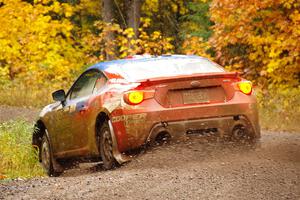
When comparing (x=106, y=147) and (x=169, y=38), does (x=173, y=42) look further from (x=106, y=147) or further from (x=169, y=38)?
(x=106, y=147)

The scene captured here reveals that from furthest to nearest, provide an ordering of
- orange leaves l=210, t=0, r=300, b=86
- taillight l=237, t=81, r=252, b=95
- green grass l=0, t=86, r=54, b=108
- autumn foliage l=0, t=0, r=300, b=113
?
1. green grass l=0, t=86, r=54, b=108
2. autumn foliage l=0, t=0, r=300, b=113
3. orange leaves l=210, t=0, r=300, b=86
4. taillight l=237, t=81, r=252, b=95

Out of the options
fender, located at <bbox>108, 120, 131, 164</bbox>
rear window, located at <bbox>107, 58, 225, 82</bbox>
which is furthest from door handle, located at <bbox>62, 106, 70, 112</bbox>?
fender, located at <bbox>108, 120, 131, 164</bbox>

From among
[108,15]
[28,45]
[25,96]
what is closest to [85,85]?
[25,96]

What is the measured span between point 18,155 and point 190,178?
4.50 metres

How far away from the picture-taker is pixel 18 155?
39.7 ft

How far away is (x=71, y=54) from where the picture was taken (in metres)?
29.5

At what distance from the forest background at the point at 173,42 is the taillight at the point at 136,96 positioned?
782cm

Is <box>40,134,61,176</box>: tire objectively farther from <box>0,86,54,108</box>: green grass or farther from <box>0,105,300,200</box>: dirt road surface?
<box>0,86,54,108</box>: green grass

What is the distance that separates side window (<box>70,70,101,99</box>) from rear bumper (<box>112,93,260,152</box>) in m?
1.26

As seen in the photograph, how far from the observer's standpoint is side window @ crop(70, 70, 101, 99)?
10594 mm

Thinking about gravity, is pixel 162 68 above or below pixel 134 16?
above

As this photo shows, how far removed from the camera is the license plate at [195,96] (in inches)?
376

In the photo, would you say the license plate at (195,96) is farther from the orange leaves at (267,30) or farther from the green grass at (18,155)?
the orange leaves at (267,30)

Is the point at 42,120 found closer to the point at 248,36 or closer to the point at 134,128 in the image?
the point at 134,128
